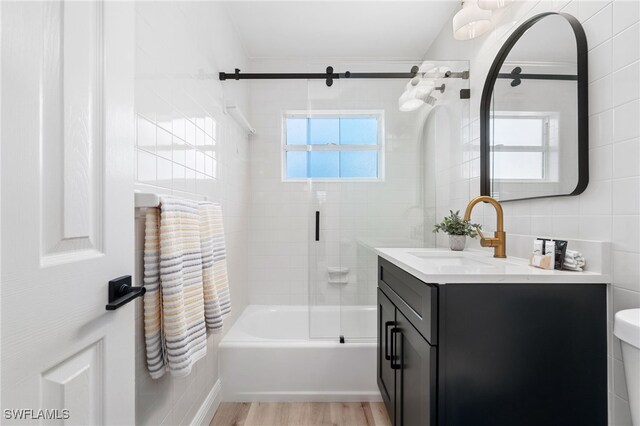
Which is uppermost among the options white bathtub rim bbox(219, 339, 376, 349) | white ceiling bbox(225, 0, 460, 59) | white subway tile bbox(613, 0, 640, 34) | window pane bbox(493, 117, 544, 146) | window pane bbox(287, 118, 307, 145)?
white ceiling bbox(225, 0, 460, 59)

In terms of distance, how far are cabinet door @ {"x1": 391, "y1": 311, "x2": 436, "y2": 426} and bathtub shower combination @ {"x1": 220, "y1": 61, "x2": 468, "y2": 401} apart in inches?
23.1

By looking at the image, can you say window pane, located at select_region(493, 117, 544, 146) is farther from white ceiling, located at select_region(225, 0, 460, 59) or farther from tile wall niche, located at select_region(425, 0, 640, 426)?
white ceiling, located at select_region(225, 0, 460, 59)

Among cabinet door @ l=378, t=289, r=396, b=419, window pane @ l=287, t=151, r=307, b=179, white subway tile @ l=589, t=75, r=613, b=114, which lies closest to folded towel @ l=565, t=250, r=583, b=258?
white subway tile @ l=589, t=75, r=613, b=114

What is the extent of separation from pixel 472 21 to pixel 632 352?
1.60m

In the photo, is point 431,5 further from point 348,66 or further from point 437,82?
point 348,66

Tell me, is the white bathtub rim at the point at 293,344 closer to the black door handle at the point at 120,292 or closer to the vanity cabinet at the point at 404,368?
the vanity cabinet at the point at 404,368

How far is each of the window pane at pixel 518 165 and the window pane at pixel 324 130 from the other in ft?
3.29

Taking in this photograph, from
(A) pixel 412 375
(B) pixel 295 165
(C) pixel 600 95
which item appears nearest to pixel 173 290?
(A) pixel 412 375

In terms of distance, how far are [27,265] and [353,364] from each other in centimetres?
184

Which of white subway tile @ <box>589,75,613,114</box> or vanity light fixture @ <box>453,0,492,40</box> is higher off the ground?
vanity light fixture @ <box>453,0,492,40</box>

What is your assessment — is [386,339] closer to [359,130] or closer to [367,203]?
[367,203]

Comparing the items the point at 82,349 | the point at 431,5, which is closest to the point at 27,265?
the point at 82,349

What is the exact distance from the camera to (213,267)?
4.70 ft

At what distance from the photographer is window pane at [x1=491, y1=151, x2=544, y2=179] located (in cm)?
134
